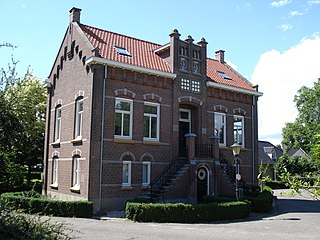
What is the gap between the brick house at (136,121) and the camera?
17.5 meters

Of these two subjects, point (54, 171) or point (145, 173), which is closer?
point (145, 173)

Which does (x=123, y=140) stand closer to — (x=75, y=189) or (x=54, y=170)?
(x=75, y=189)

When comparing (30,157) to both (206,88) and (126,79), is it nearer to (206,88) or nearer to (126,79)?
(126,79)

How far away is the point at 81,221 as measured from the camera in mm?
14711

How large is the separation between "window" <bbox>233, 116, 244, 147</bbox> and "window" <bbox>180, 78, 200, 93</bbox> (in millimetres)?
4140

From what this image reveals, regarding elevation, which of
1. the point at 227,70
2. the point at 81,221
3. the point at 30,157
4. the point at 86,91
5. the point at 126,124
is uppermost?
the point at 227,70

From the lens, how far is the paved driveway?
11500mm

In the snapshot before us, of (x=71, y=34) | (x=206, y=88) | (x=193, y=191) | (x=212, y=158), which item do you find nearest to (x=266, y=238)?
(x=193, y=191)

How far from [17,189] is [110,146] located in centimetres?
1207

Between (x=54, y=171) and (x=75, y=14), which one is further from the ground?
(x=75, y=14)

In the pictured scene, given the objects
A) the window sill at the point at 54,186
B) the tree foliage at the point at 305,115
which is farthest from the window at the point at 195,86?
the tree foliage at the point at 305,115

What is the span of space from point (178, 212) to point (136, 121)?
5892 mm

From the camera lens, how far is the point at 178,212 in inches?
584

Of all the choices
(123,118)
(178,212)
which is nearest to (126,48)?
(123,118)
